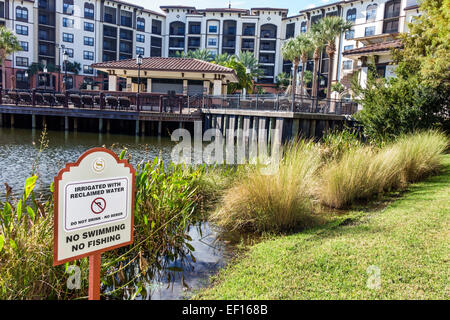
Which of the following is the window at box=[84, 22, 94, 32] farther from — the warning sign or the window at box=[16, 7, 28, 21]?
the warning sign

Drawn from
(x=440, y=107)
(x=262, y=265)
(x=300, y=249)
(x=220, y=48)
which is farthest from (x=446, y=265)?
(x=220, y=48)

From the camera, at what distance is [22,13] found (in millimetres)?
59938

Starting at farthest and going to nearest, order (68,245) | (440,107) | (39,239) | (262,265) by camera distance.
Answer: (440,107) → (262,265) → (39,239) → (68,245)

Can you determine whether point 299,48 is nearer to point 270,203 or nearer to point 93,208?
point 270,203

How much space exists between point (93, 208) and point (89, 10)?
70.7 metres

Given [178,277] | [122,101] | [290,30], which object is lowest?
[178,277]

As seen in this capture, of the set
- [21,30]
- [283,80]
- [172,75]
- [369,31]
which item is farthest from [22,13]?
[369,31]

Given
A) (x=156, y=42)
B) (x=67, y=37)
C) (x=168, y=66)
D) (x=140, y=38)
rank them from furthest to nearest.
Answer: (x=156, y=42) → (x=140, y=38) → (x=67, y=37) → (x=168, y=66)

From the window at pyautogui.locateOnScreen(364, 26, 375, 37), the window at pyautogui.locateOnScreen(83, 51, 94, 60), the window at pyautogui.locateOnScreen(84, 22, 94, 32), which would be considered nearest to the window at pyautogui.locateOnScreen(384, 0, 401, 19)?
the window at pyautogui.locateOnScreen(364, 26, 375, 37)

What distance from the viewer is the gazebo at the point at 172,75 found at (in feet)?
108

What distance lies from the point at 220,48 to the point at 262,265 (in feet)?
236
